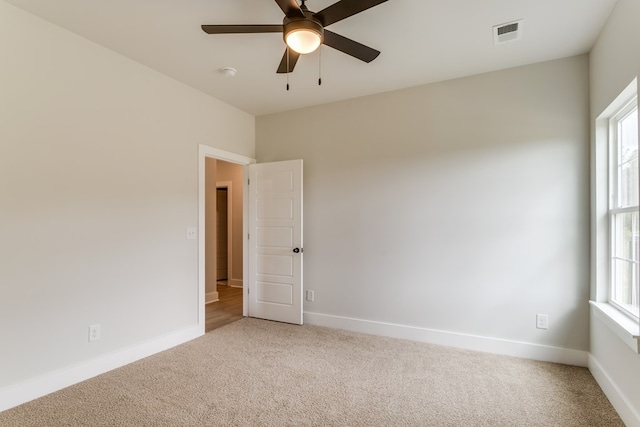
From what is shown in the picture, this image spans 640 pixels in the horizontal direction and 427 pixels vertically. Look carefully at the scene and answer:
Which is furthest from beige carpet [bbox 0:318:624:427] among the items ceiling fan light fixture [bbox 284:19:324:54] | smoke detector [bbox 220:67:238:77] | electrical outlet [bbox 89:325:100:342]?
smoke detector [bbox 220:67:238:77]

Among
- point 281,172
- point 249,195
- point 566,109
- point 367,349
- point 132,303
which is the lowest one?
point 367,349

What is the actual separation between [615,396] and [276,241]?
3.36m

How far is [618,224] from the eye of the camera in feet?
8.21

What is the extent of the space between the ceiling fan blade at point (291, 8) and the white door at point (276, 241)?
2.27m

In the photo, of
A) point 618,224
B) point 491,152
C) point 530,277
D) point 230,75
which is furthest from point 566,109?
point 230,75

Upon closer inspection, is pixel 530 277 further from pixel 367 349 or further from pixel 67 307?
pixel 67 307

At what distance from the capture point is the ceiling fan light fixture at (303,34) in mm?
1799

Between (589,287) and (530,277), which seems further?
(530,277)

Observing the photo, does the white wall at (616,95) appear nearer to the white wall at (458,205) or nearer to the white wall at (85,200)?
the white wall at (458,205)

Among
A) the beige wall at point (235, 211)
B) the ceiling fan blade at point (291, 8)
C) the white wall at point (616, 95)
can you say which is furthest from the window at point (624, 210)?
the beige wall at point (235, 211)

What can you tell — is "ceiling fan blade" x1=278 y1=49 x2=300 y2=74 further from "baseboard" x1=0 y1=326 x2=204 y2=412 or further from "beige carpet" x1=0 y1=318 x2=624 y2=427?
"baseboard" x1=0 y1=326 x2=204 y2=412

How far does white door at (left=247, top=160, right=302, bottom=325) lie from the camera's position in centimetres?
402

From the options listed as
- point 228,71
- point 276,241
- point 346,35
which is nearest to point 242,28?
point 346,35

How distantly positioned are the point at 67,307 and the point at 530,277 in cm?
393
